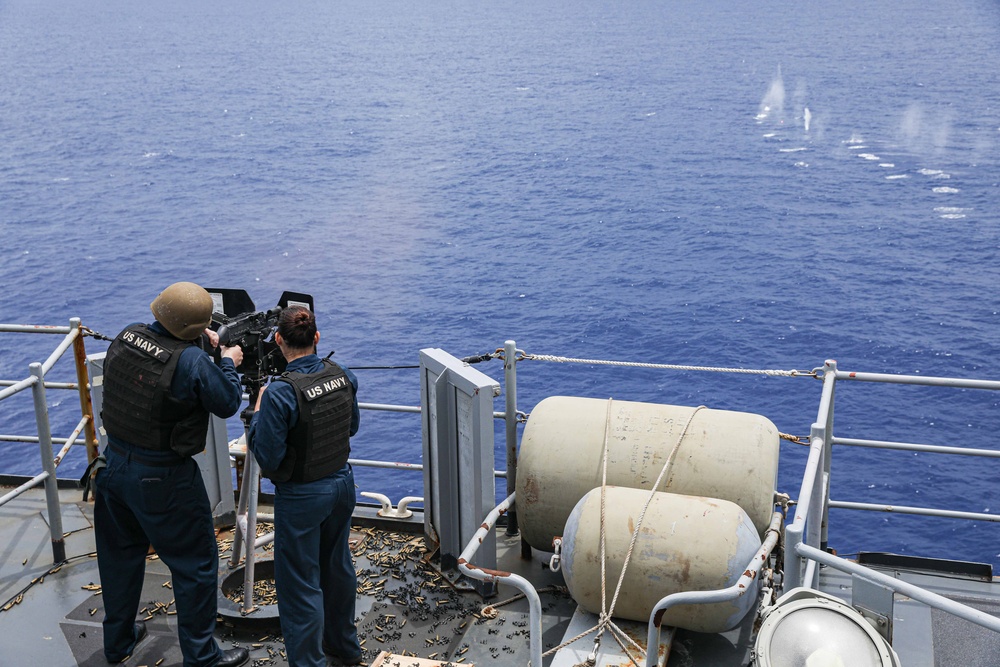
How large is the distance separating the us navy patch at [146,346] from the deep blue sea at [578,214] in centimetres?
1744

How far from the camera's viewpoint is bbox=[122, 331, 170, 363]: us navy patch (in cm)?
566

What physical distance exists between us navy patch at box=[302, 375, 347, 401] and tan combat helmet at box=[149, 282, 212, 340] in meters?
0.73

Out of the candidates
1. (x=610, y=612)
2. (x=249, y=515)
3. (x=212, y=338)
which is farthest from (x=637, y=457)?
(x=212, y=338)

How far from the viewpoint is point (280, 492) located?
5.71 meters

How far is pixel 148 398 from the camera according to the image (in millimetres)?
5668

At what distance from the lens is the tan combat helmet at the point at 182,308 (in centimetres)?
566

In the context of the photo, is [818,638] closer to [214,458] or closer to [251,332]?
[251,332]

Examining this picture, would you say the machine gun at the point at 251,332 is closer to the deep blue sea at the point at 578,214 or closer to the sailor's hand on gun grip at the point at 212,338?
the sailor's hand on gun grip at the point at 212,338

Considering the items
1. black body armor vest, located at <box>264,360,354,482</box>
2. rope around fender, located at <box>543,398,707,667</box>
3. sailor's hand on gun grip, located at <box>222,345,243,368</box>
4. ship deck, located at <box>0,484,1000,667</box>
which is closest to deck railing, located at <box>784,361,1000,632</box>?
ship deck, located at <box>0,484,1000,667</box>

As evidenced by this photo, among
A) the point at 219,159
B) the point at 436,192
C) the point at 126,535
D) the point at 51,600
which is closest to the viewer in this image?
the point at 126,535

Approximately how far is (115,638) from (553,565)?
8.57ft

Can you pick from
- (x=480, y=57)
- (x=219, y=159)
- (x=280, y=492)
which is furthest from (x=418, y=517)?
(x=480, y=57)

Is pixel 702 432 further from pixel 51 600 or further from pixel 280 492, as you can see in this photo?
pixel 51 600

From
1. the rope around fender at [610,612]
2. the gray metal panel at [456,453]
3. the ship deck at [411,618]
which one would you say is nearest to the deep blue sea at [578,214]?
the ship deck at [411,618]
